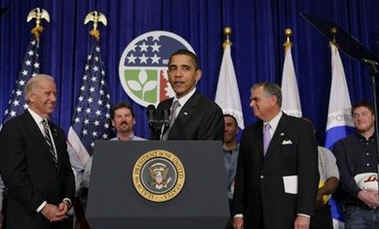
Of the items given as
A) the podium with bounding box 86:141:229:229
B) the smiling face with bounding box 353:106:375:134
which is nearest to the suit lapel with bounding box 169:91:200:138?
the podium with bounding box 86:141:229:229

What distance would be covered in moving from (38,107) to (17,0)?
2781 millimetres

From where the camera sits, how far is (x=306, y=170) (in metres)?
3.35

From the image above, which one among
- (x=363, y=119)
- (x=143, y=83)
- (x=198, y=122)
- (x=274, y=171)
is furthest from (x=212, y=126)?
(x=143, y=83)

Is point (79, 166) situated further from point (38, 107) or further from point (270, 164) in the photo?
point (270, 164)

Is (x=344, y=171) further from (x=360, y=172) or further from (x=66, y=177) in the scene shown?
(x=66, y=177)

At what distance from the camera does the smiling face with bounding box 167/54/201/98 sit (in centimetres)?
271

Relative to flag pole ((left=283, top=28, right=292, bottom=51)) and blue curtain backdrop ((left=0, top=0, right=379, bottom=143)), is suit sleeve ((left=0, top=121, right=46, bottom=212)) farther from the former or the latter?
flag pole ((left=283, top=28, right=292, bottom=51))

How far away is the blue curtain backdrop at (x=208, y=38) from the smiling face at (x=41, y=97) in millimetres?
2063

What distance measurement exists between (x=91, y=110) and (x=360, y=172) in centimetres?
273

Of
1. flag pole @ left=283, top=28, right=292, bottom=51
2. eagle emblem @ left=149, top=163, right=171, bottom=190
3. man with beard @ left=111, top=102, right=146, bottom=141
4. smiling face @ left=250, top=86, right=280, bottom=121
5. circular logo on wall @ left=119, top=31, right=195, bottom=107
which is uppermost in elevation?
flag pole @ left=283, top=28, right=292, bottom=51

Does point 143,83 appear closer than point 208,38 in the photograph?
Yes

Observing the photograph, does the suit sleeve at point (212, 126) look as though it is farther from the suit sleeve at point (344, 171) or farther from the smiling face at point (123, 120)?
the suit sleeve at point (344, 171)

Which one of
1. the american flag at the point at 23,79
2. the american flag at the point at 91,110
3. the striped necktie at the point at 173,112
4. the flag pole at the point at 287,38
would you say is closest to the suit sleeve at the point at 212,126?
the striped necktie at the point at 173,112

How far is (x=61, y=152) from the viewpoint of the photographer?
3.54m
